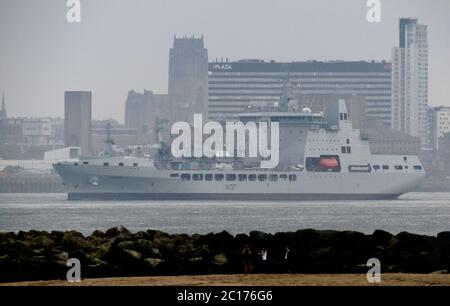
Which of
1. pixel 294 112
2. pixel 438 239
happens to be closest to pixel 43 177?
pixel 294 112

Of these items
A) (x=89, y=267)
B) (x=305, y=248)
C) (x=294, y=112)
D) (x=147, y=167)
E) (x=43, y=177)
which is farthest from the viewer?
(x=43, y=177)

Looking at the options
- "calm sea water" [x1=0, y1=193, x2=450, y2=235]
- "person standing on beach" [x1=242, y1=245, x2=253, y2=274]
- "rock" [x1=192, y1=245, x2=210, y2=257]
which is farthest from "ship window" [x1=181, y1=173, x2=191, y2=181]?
"person standing on beach" [x1=242, y1=245, x2=253, y2=274]

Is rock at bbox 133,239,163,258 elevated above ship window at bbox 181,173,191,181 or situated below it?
above

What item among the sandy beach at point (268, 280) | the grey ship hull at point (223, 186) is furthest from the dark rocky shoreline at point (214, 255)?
the grey ship hull at point (223, 186)

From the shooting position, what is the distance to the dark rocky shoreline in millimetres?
22688

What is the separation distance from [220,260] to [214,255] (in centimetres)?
32

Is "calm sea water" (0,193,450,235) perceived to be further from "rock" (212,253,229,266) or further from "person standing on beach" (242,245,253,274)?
"person standing on beach" (242,245,253,274)

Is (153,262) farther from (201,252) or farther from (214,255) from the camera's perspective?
(214,255)

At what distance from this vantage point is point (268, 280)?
69.2 feet

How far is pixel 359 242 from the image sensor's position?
79.5 feet

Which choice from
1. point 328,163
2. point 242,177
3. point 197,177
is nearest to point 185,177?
point 197,177

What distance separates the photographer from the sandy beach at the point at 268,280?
20500 mm
